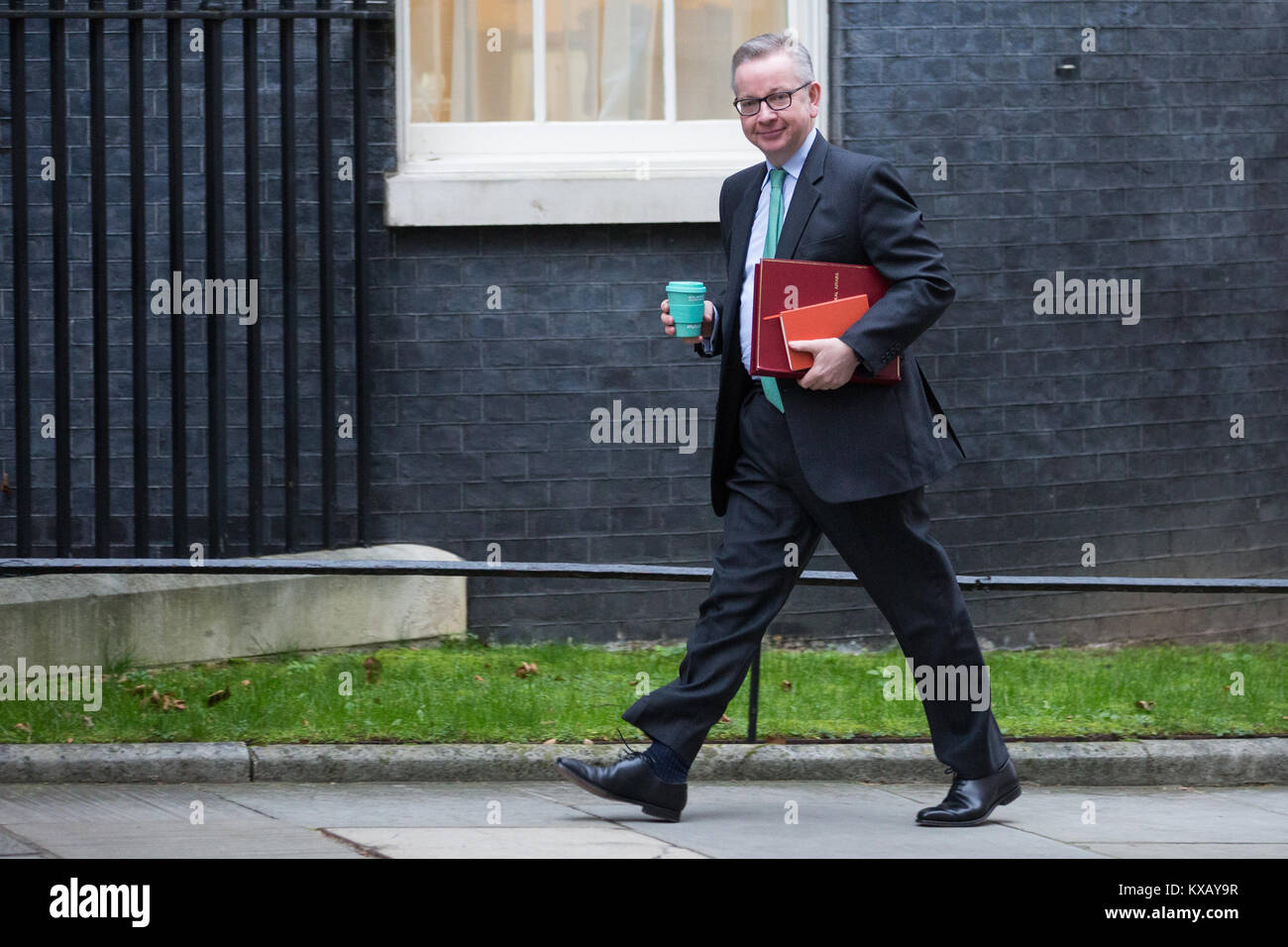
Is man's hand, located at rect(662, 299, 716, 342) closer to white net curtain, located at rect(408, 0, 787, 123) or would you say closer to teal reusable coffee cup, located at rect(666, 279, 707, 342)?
teal reusable coffee cup, located at rect(666, 279, 707, 342)

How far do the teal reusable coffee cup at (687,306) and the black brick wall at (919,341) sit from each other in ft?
11.0

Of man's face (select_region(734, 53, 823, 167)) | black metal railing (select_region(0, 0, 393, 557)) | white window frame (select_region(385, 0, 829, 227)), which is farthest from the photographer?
white window frame (select_region(385, 0, 829, 227))

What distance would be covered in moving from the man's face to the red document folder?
0.34m

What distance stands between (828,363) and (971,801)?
1360mm

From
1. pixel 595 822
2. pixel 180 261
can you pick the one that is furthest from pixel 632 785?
pixel 180 261

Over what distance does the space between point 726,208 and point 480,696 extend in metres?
2.31

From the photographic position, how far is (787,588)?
212 inches

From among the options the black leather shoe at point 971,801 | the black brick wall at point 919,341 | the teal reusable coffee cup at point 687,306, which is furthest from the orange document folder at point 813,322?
the black brick wall at point 919,341

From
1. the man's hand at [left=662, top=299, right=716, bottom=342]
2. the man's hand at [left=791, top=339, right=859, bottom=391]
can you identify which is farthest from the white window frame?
the man's hand at [left=791, top=339, right=859, bottom=391]

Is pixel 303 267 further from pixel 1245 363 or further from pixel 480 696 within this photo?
pixel 1245 363

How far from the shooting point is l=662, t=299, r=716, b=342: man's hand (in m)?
5.26

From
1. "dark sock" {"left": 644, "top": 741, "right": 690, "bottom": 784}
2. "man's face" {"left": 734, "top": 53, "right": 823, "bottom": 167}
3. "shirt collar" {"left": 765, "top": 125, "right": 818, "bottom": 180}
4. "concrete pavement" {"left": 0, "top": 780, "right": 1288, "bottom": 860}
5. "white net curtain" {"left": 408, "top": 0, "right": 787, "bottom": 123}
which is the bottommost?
"concrete pavement" {"left": 0, "top": 780, "right": 1288, "bottom": 860}

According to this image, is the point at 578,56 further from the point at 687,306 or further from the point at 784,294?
the point at 784,294

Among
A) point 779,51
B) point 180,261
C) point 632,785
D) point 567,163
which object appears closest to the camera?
point 779,51
